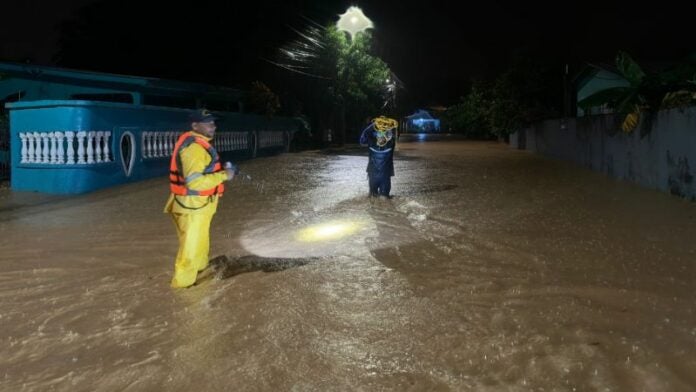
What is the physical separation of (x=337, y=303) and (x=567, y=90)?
2666 centimetres

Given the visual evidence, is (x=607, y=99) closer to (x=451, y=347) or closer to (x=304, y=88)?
(x=451, y=347)

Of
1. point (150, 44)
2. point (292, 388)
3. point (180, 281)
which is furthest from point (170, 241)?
point (150, 44)

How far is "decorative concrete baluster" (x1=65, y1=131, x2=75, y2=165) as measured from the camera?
11.4 meters

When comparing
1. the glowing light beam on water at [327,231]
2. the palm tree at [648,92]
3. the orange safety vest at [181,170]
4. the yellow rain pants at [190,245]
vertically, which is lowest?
the glowing light beam on water at [327,231]

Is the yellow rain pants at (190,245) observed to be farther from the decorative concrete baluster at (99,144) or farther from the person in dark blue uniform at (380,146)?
the decorative concrete baluster at (99,144)

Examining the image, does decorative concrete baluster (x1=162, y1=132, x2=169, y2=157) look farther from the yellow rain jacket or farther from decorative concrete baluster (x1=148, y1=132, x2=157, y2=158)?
the yellow rain jacket

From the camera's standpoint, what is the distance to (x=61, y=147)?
37.4 ft

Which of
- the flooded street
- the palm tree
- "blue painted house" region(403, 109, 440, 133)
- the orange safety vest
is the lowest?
the flooded street

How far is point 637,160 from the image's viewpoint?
12.5 metres

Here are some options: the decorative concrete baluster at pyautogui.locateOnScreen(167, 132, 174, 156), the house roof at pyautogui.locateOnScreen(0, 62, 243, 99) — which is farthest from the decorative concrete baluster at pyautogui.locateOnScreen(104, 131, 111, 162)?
the house roof at pyautogui.locateOnScreen(0, 62, 243, 99)

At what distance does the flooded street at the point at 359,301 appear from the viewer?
360 centimetres

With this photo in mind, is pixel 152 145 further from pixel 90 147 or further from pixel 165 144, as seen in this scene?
pixel 90 147

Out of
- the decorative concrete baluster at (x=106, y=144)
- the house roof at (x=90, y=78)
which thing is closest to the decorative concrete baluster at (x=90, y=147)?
the decorative concrete baluster at (x=106, y=144)

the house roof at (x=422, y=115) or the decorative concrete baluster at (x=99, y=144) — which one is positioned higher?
the house roof at (x=422, y=115)
